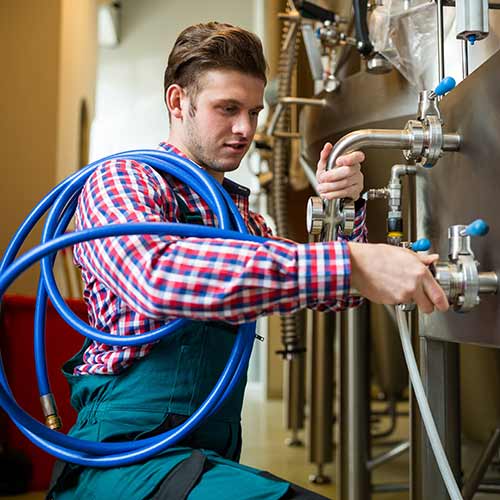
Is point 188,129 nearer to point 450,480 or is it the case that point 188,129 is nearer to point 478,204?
point 478,204

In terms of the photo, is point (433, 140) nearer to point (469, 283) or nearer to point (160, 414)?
point (469, 283)

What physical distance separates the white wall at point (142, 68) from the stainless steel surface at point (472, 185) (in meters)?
4.11

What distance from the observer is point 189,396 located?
0.89 meters

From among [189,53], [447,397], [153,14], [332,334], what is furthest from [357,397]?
[153,14]

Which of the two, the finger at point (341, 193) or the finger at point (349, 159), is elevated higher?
the finger at point (349, 159)

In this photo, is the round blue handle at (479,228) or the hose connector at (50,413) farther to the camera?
the hose connector at (50,413)

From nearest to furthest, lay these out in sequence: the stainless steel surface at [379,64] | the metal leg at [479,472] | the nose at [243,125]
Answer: the nose at [243,125]
the stainless steel surface at [379,64]
the metal leg at [479,472]

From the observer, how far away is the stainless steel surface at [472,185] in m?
0.74

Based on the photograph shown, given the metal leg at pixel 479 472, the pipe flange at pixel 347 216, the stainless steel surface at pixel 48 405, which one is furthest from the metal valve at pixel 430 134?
the metal leg at pixel 479 472

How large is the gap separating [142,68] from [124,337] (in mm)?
4918

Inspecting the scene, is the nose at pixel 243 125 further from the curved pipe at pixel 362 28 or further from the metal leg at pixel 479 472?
the metal leg at pixel 479 472

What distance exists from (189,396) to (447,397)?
1.26 ft

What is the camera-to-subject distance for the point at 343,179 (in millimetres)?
920

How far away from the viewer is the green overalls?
80cm
